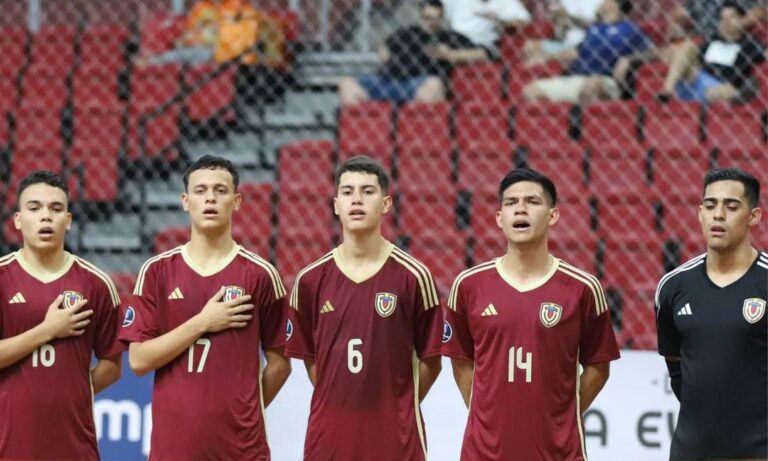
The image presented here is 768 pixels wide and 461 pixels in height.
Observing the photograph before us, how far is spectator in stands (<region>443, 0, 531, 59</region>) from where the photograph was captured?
10570 mm

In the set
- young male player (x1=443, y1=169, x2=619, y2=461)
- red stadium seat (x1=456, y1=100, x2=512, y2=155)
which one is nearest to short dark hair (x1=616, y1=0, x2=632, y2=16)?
red stadium seat (x1=456, y1=100, x2=512, y2=155)

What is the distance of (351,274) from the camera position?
5758mm

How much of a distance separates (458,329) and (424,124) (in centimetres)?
431

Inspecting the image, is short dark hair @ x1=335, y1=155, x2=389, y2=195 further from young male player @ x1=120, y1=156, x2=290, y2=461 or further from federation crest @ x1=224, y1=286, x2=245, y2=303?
federation crest @ x1=224, y1=286, x2=245, y2=303

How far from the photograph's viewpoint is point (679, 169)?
907 centimetres

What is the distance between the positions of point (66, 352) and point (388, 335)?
4.57 ft

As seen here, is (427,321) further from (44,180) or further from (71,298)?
(44,180)

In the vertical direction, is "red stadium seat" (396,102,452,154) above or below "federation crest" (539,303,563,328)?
above

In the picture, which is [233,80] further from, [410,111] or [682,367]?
[682,367]

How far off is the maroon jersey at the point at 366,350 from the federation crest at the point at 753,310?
1228 mm

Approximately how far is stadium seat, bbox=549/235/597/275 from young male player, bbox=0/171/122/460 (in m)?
3.43

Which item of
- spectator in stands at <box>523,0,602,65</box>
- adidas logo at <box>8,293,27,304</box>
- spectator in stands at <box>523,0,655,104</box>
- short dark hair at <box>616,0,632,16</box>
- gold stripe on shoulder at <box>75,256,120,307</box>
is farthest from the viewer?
spectator in stands at <box>523,0,602,65</box>

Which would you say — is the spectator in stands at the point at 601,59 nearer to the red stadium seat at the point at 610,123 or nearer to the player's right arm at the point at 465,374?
the red stadium seat at the point at 610,123

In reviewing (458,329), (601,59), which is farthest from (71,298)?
(601,59)
